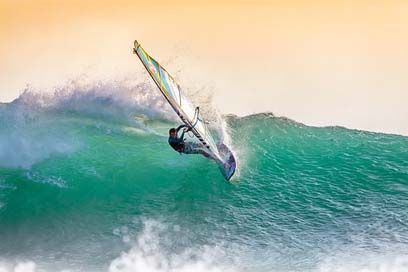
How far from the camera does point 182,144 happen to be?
14.8ft

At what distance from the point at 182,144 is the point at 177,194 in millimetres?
775

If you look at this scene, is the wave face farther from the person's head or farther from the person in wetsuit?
the person's head

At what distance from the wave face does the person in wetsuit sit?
1.89 ft

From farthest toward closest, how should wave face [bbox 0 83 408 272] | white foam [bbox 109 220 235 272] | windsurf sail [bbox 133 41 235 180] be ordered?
wave face [bbox 0 83 408 272]
white foam [bbox 109 220 235 272]
windsurf sail [bbox 133 41 235 180]

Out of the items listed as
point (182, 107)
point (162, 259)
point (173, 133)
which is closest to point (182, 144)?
point (173, 133)

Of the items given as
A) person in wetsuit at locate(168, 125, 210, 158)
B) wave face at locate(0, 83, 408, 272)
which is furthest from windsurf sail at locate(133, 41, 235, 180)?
wave face at locate(0, 83, 408, 272)

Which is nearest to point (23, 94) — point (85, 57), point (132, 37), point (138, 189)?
point (85, 57)

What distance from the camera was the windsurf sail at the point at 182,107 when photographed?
4.00 meters

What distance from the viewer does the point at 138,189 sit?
5203mm

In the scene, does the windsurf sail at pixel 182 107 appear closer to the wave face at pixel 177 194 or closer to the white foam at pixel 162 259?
the wave face at pixel 177 194

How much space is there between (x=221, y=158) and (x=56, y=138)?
1.90m

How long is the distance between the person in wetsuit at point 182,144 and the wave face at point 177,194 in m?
0.57

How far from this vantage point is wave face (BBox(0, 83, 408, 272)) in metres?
4.40

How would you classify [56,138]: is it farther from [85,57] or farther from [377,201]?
[377,201]
